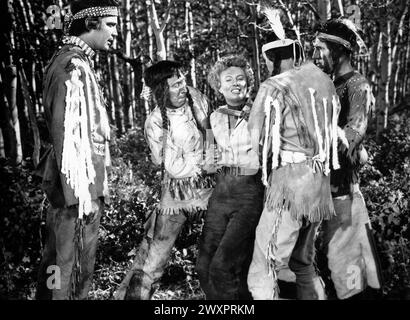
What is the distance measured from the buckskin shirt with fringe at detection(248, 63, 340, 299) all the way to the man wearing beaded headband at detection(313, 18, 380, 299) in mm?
442

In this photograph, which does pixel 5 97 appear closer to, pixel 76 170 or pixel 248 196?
pixel 76 170

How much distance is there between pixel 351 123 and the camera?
3922 millimetres

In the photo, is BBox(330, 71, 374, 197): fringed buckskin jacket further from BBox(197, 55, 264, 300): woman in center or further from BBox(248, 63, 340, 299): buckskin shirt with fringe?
BBox(197, 55, 264, 300): woman in center

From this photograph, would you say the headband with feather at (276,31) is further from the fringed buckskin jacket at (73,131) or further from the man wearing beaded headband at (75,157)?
the fringed buckskin jacket at (73,131)

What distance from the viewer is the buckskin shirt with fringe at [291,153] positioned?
3.55 m

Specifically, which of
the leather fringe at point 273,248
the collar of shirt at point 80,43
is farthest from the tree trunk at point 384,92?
the collar of shirt at point 80,43

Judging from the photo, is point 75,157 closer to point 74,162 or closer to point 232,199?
point 74,162

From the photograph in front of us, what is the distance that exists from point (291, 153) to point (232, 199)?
1.83ft

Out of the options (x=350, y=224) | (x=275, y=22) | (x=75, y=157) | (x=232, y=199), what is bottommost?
(x=350, y=224)

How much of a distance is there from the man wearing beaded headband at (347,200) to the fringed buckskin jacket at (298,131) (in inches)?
17.5

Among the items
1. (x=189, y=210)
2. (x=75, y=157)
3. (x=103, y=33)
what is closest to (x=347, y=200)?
(x=189, y=210)

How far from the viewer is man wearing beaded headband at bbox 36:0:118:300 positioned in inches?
138

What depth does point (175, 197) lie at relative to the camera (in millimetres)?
4137
